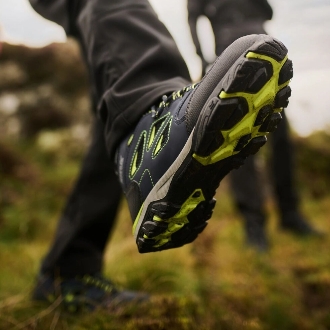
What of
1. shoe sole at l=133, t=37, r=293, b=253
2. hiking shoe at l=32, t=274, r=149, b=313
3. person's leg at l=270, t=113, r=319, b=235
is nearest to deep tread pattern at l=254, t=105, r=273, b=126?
shoe sole at l=133, t=37, r=293, b=253

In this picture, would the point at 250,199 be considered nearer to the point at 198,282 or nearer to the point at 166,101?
the point at 198,282

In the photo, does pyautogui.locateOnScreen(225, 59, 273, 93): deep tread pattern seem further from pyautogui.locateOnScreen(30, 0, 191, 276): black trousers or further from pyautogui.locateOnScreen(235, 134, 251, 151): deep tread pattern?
pyautogui.locateOnScreen(30, 0, 191, 276): black trousers

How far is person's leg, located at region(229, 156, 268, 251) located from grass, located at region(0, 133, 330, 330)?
102mm

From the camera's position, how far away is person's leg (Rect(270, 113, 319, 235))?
10.0 ft

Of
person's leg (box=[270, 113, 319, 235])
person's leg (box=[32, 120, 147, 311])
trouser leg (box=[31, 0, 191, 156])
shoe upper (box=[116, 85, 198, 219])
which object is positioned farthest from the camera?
person's leg (box=[270, 113, 319, 235])

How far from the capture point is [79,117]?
22.2 ft

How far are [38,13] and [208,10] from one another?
1.83 feet

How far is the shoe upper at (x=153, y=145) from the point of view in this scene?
0.84 meters

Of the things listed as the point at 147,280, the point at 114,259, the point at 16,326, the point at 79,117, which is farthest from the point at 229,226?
the point at 79,117

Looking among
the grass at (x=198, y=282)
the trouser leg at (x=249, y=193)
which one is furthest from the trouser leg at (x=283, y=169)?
the trouser leg at (x=249, y=193)

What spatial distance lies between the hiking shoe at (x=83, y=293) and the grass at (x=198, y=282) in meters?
0.03

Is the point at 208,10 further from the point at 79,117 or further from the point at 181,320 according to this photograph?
the point at 79,117

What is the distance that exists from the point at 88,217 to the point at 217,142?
0.76 metres

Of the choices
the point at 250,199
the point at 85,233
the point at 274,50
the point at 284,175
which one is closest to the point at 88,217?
the point at 85,233
